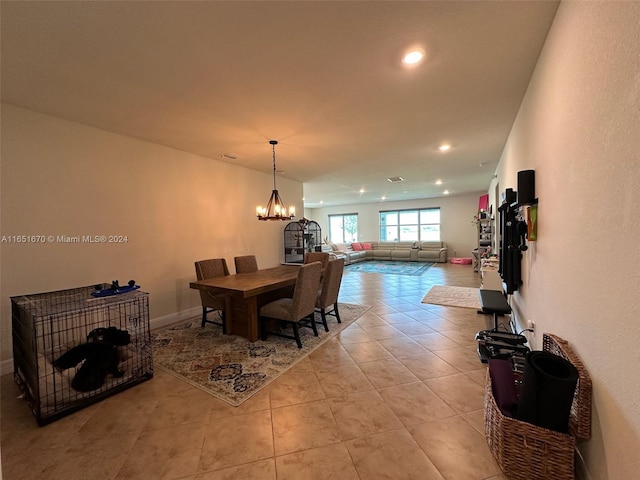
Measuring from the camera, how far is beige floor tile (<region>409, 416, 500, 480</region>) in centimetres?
143

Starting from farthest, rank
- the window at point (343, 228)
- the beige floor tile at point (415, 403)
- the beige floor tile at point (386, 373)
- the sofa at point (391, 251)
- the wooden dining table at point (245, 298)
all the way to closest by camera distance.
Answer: the window at point (343, 228), the sofa at point (391, 251), the wooden dining table at point (245, 298), the beige floor tile at point (386, 373), the beige floor tile at point (415, 403)

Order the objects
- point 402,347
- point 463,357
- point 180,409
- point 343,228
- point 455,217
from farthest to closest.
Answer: point 343,228
point 455,217
point 402,347
point 463,357
point 180,409

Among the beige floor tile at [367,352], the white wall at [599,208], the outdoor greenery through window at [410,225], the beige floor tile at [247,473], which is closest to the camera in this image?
the white wall at [599,208]

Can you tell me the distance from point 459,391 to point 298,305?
164 centimetres

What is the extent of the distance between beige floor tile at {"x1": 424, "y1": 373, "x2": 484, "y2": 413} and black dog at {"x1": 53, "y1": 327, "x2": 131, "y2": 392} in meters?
2.66

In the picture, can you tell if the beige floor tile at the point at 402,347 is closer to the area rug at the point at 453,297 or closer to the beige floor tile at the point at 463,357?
the beige floor tile at the point at 463,357

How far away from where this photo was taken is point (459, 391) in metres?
2.12

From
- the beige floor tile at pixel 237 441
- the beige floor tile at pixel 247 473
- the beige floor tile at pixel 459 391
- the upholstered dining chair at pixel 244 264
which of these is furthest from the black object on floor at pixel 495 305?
the upholstered dining chair at pixel 244 264

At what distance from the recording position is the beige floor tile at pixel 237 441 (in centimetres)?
154

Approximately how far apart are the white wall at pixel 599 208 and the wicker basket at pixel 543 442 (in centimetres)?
5

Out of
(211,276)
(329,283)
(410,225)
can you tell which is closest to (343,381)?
(329,283)

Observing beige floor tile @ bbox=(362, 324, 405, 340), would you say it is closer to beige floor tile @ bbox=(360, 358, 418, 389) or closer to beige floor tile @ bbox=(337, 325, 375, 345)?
beige floor tile @ bbox=(337, 325, 375, 345)

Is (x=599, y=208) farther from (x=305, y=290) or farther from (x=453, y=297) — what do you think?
(x=453, y=297)

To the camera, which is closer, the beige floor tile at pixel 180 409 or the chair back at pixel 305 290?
the beige floor tile at pixel 180 409
